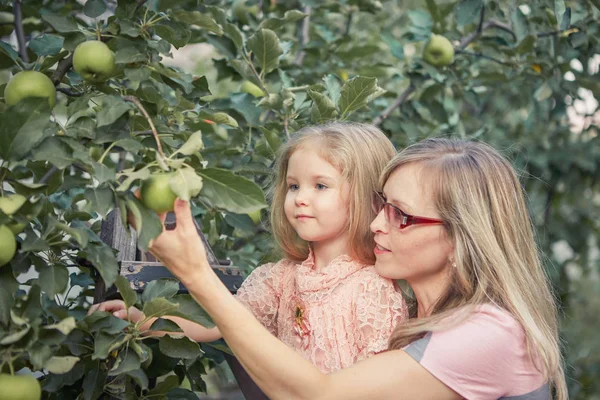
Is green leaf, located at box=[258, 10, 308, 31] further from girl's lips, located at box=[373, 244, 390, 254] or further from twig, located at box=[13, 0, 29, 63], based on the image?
girl's lips, located at box=[373, 244, 390, 254]

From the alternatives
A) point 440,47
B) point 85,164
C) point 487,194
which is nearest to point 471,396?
point 487,194

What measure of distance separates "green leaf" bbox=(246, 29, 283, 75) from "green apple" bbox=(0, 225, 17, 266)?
1028 millimetres

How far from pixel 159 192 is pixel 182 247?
4.7 inches

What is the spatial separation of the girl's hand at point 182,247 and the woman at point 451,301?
85 mm

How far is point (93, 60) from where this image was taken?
1.43 metres

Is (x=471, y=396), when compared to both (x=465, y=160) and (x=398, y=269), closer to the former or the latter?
(x=398, y=269)

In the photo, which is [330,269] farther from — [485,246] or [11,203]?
[11,203]

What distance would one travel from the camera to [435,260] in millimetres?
1718

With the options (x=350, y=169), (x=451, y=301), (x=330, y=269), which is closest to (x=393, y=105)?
(x=350, y=169)

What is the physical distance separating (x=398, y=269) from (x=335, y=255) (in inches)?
8.9

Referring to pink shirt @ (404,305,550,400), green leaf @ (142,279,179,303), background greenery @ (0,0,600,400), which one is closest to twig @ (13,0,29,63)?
background greenery @ (0,0,600,400)

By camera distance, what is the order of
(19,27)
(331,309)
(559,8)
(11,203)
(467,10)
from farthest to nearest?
1. (467,10)
2. (559,8)
3. (19,27)
4. (331,309)
5. (11,203)

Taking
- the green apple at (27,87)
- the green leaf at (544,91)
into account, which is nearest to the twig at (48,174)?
the green apple at (27,87)

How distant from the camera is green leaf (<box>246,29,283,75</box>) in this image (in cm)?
210
